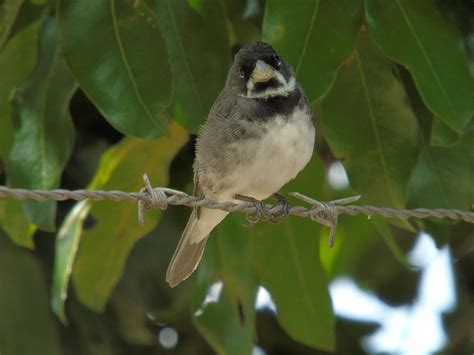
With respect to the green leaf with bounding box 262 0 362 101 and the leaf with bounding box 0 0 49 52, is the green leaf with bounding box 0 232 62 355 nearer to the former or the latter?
the leaf with bounding box 0 0 49 52

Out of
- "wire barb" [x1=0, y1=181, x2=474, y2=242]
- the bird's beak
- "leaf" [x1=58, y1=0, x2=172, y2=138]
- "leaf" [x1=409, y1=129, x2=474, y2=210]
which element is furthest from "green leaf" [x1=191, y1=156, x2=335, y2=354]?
"wire barb" [x1=0, y1=181, x2=474, y2=242]

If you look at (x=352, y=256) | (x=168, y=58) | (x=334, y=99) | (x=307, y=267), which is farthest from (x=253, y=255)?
(x=352, y=256)

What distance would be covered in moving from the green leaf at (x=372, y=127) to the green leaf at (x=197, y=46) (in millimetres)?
496

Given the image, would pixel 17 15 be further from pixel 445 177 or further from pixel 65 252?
pixel 445 177

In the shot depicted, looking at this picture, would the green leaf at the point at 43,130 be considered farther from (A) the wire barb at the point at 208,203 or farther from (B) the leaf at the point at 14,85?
(A) the wire barb at the point at 208,203

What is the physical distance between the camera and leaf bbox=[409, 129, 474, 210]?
5.30 m

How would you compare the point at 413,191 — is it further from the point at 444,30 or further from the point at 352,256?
the point at 352,256

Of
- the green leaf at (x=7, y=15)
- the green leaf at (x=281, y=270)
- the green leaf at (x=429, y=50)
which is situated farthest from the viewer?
the green leaf at (x=281, y=270)

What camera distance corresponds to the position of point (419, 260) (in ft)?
26.9

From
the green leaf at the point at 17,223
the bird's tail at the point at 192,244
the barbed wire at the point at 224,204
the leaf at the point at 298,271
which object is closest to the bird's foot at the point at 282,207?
the bird's tail at the point at 192,244

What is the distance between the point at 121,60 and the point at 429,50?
1.26 m

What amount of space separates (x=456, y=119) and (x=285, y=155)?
691mm

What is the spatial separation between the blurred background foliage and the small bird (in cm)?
11

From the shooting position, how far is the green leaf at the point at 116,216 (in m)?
5.89
